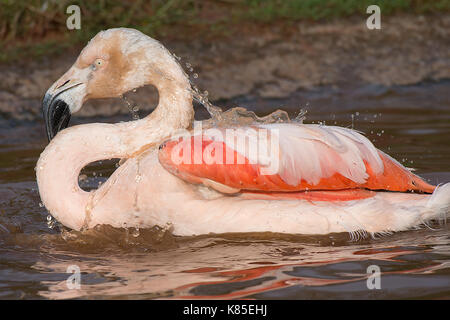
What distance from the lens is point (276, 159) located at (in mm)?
4781

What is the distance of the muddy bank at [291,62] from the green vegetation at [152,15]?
209 mm

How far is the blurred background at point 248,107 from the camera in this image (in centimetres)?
Result: 433

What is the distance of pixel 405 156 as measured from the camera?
691cm

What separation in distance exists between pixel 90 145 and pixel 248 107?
3746mm

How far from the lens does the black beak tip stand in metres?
5.17

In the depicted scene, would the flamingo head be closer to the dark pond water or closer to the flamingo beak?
the flamingo beak

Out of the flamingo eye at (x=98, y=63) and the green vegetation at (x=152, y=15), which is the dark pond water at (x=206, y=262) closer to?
the flamingo eye at (x=98, y=63)

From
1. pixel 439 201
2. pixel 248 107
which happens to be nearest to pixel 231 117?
pixel 439 201

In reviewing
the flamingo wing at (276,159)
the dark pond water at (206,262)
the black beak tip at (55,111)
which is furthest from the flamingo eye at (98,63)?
the dark pond water at (206,262)

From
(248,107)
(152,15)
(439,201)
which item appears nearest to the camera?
(439,201)

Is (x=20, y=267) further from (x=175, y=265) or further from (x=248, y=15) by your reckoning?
(x=248, y=15)

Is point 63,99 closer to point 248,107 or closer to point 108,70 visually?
point 108,70

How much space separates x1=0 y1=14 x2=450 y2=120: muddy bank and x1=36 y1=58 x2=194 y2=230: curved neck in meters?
3.36

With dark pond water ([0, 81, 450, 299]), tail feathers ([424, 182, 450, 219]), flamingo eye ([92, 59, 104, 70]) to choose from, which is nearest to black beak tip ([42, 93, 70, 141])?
flamingo eye ([92, 59, 104, 70])
